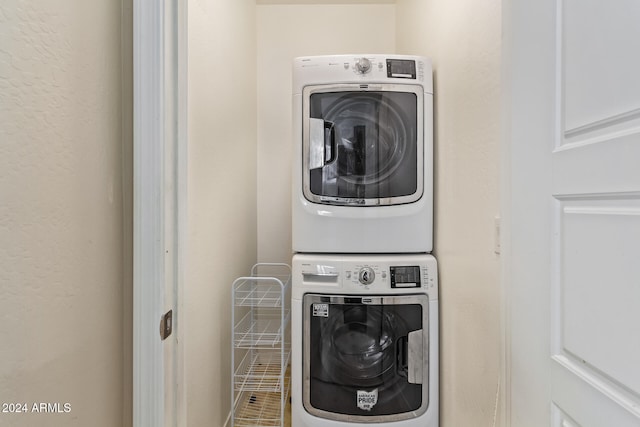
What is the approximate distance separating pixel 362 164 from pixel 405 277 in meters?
0.57

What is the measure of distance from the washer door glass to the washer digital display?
0.19 ft

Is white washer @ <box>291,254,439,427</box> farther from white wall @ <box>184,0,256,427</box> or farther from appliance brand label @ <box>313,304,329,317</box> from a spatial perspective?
white wall @ <box>184,0,256,427</box>

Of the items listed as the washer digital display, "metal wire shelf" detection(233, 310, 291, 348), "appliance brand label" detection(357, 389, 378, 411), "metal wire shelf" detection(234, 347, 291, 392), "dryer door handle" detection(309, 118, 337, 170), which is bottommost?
"metal wire shelf" detection(234, 347, 291, 392)

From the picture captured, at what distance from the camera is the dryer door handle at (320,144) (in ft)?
4.99

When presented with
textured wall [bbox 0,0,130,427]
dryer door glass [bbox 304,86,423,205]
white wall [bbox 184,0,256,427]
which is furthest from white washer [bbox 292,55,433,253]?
textured wall [bbox 0,0,130,427]

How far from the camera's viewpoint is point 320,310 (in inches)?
57.2

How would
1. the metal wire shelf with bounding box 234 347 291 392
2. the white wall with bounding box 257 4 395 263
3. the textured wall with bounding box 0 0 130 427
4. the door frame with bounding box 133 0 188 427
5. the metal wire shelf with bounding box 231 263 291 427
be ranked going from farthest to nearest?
1. the white wall with bounding box 257 4 395 263
2. the metal wire shelf with bounding box 234 347 291 392
3. the metal wire shelf with bounding box 231 263 291 427
4. the door frame with bounding box 133 0 188 427
5. the textured wall with bounding box 0 0 130 427

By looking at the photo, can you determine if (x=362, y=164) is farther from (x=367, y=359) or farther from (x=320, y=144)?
(x=367, y=359)

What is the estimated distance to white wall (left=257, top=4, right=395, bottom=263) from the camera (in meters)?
2.27

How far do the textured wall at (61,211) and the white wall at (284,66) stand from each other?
1.57 meters

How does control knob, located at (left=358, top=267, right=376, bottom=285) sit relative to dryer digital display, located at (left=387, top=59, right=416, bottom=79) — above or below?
below

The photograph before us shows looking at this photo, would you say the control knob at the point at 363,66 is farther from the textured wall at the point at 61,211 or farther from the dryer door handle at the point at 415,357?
the dryer door handle at the point at 415,357

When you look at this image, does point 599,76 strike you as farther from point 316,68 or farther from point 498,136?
point 316,68

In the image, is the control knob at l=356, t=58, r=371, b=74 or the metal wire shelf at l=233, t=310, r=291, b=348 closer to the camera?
the control knob at l=356, t=58, r=371, b=74
